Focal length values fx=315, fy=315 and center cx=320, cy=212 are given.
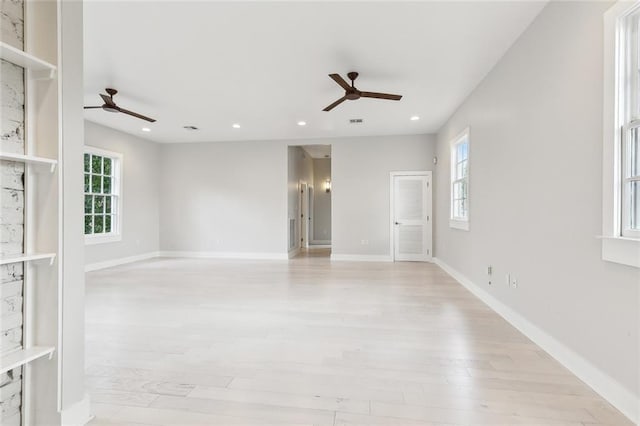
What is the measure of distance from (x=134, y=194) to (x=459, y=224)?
659 centimetres

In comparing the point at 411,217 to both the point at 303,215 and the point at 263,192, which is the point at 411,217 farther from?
the point at 303,215

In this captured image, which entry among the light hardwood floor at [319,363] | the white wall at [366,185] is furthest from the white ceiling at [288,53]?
the light hardwood floor at [319,363]

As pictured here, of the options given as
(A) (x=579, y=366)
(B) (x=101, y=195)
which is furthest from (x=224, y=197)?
(A) (x=579, y=366)

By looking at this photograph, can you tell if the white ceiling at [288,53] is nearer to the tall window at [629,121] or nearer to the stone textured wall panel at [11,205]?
the tall window at [629,121]

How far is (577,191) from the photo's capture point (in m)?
2.11

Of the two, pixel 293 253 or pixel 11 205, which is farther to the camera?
pixel 293 253

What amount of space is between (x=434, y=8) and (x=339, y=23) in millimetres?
781

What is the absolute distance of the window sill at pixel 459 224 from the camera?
177 inches

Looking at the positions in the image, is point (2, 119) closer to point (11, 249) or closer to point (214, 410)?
point (11, 249)

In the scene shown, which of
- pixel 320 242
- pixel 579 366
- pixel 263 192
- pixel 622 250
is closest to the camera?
pixel 622 250

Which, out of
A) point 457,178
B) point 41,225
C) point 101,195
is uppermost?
point 457,178

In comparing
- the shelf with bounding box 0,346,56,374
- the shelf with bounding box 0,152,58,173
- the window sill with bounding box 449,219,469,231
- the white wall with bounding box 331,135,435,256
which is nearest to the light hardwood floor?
the shelf with bounding box 0,346,56,374

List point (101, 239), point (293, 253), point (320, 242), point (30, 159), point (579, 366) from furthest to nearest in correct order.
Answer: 1. point (320, 242)
2. point (293, 253)
3. point (101, 239)
4. point (579, 366)
5. point (30, 159)

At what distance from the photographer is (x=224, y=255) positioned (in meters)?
7.51
